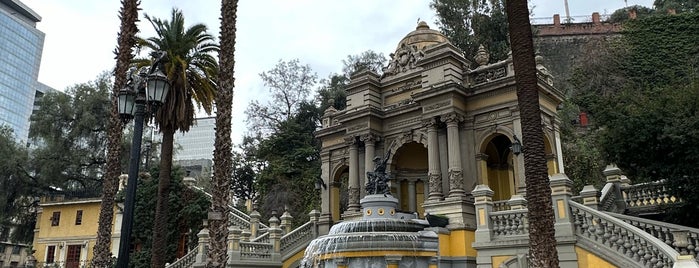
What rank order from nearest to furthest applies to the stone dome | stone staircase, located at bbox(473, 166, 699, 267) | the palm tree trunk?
the palm tree trunk, stone staircase, located at bbox(473, 166, 699, 267), the stone dome

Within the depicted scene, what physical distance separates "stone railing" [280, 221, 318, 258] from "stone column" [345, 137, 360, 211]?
7.45 feet

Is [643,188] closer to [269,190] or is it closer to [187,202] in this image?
[187,202]

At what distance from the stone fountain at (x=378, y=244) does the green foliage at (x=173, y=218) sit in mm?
14501

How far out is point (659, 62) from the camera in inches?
1793

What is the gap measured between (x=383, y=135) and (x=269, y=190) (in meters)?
19.0

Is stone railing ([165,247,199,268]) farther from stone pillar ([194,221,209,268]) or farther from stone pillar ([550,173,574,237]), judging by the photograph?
stone pillar ([550,173,574,237])

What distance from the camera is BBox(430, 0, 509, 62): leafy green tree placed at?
137 feet

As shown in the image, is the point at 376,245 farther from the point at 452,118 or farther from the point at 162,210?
the point at 162,210

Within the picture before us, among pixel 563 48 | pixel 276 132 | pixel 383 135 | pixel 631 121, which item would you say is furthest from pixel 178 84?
pixel 563 48

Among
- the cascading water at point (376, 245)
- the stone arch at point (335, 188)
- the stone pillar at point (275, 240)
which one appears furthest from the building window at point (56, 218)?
the cascading water at point (376, 245)

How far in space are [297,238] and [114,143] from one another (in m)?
12.7

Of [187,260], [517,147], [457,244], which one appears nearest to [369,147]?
[517,147]

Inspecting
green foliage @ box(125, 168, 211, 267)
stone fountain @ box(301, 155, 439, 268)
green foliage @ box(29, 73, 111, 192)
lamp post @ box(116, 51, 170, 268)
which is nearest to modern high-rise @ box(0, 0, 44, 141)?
green foliage @ box(29, 73, 111, 192)

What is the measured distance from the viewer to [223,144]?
12.4m
